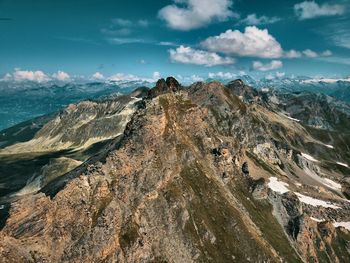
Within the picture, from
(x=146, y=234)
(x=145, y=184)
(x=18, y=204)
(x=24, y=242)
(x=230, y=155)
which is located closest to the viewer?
(x=24, y=242)

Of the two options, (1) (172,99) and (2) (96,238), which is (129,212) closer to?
(2) (96,238)

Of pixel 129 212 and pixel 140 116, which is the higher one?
pixel 140 116

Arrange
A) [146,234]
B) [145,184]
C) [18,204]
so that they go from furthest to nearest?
[145,184]
[146,234]
[18,204]

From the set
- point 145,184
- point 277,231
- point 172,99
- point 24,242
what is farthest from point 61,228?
point 277,231

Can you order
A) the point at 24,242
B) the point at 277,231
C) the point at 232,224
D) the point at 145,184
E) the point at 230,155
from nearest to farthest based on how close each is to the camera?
1. the point at 24,242
2. the point at 145,184
3. the point at 232,224
4. the point at 277,231
5. the point at 230,155

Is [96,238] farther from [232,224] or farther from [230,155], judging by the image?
[230,155]

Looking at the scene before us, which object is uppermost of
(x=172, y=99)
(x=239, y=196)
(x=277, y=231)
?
(x=172, y=99)

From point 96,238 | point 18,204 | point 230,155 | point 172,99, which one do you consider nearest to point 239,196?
point 230,155

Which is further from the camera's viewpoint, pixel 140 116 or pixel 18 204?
pixel 140 116

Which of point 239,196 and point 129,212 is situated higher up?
point 129,212
